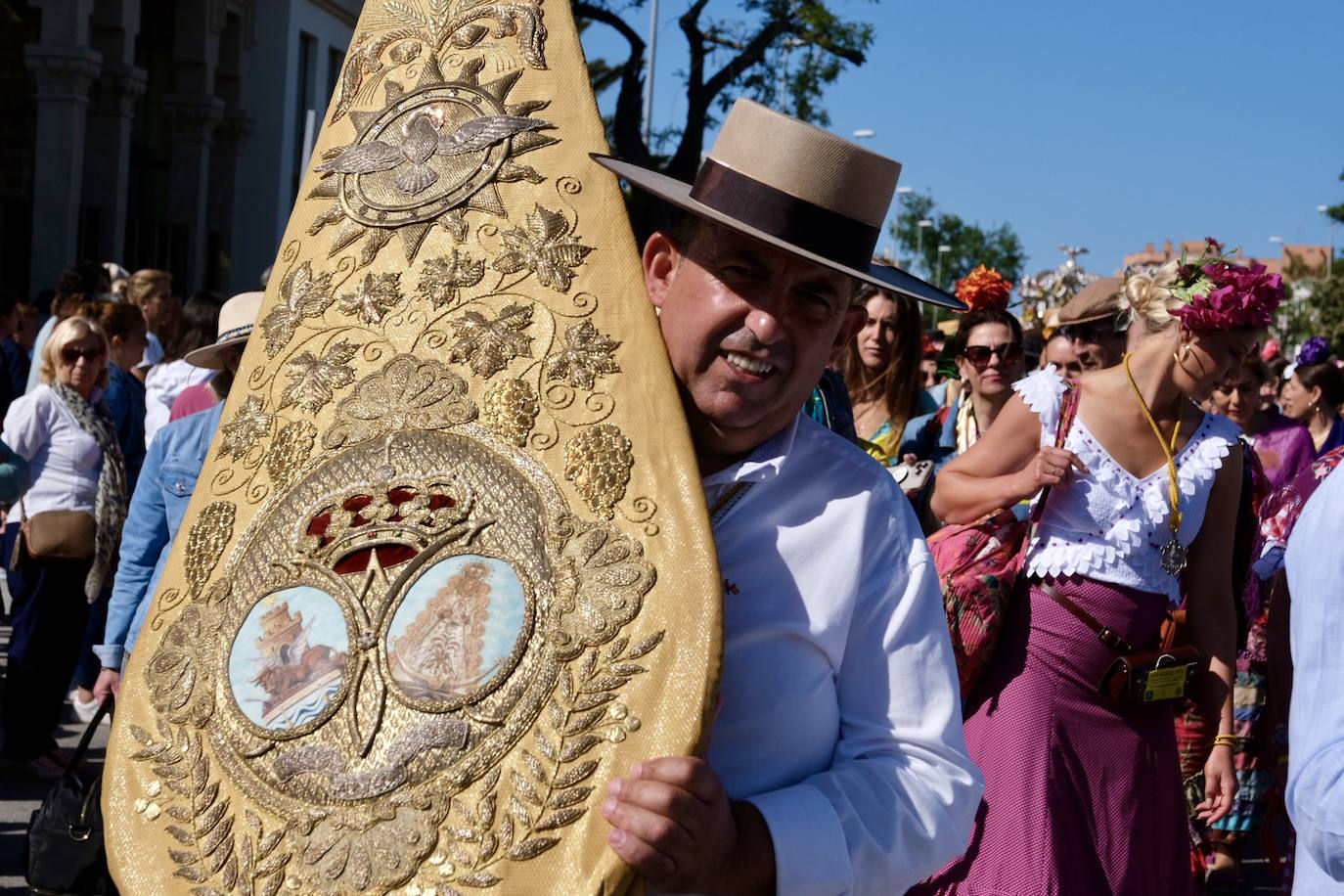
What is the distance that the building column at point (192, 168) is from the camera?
24.7 m

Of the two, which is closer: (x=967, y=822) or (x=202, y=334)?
(x=967, y=822)

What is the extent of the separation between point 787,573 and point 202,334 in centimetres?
598

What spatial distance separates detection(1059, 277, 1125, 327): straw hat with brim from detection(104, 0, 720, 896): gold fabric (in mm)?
4437

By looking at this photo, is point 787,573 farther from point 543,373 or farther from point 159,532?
point 159,532

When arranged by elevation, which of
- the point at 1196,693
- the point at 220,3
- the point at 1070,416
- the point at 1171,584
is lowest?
the point at 1196,693

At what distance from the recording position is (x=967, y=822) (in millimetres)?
2303

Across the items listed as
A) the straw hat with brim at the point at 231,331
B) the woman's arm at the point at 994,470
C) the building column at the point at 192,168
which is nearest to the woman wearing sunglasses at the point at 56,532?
the straw hat with brim at the point at 231,331

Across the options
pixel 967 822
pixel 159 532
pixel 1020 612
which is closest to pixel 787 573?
pixel 967 822

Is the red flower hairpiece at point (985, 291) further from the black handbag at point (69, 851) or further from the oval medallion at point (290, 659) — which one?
the oval medallion at point (290, 659)

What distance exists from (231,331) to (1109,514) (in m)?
2.44

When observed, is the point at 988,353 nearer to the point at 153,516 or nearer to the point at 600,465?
the point at 153,516

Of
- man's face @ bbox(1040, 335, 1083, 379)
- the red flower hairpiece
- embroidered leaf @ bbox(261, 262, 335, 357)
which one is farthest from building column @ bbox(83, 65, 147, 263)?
embroidered leaf @ bbox(261, 262, 335, 357)

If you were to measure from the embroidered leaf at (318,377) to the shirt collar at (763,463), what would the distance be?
1.92 ft

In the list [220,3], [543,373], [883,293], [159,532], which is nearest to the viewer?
[543,373]
